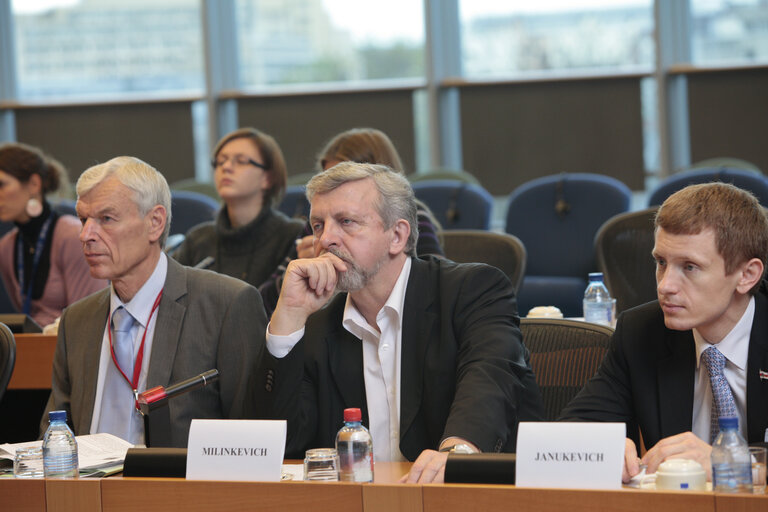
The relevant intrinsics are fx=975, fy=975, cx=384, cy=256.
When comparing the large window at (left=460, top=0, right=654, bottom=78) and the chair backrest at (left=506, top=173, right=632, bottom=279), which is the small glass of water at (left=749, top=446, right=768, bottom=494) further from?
the large window at (left=460, top=0, right=654, bottom=78)

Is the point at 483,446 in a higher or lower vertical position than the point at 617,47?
lower

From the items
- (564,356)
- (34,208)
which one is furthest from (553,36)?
(564,356)

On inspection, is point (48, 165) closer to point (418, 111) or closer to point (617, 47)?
point (418, 111)

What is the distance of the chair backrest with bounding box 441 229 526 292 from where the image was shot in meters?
3.63

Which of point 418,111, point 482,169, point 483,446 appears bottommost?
point 483,446

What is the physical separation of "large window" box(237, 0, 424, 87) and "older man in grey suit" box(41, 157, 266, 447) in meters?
5.05

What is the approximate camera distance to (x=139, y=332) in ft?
8.37

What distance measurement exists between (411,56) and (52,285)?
4023 millimetres

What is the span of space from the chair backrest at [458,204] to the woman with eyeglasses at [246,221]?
4.66 ft

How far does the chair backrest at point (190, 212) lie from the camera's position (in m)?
5.71

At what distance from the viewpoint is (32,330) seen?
3.50 meters

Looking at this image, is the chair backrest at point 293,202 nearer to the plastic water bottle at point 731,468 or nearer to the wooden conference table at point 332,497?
the wooden conference table at point 332,497

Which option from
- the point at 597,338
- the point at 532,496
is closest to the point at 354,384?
the point at 597,338

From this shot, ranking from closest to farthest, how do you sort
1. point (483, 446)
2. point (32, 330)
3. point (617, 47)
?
point (483, 446) < point (32, 330) < point (617, 47)
